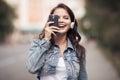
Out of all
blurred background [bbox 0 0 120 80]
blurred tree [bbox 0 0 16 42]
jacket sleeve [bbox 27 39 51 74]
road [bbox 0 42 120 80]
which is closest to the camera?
jacket sleeve [bbox 27 39 51 74]

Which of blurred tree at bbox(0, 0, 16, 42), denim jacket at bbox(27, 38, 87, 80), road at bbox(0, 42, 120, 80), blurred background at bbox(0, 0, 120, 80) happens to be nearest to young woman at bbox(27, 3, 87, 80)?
denim jacket at bbox(27, 38, 87, 80)

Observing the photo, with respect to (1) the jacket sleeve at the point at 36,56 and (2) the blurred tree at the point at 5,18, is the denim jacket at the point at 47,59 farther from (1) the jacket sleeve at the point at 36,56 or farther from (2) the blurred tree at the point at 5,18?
(2) the blurred tree at the point at 5,18

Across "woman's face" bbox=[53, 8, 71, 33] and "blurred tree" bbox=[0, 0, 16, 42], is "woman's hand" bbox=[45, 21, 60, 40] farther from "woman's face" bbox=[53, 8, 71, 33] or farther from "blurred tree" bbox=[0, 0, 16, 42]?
"blurred tree" bbox=[0, 0, 16, 42]

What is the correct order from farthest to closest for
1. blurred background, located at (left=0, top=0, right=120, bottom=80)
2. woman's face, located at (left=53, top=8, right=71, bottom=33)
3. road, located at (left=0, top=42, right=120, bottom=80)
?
blurred background, located at (left=0, top=0, right=120, bottom=80) < road, located at (left=0, top=42, right=120, bottom=80) < woman's face, located at (left=53, top=8, right=71, bottom=33)

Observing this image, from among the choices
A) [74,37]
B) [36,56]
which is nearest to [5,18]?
[74,37]

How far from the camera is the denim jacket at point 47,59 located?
3.52 meters

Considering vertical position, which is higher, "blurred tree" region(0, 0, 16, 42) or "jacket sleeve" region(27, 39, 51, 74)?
"jacket sleeve" region(27, 39, 51, 74)

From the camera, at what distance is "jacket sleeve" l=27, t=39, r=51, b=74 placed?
3512mm

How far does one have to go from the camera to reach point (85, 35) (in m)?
65.6

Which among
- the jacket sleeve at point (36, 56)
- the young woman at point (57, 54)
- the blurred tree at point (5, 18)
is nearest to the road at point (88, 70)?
the young woman at point (57, 54)

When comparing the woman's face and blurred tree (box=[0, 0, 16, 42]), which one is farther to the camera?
blurred tree (box=[0, 0, 16, 42])

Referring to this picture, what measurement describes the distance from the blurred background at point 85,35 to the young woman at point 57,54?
28.8 inches

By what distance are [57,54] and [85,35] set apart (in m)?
62.1

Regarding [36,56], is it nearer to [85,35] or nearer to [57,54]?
[57,54]
